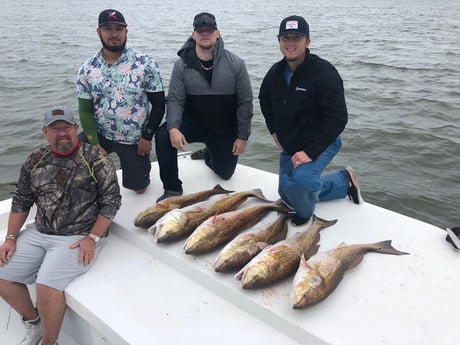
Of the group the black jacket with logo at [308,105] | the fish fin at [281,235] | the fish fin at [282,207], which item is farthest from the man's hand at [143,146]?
the fish fin at [281,235]

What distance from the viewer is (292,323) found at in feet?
8.80

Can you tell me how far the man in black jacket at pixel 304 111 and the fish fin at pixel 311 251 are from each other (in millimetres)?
382

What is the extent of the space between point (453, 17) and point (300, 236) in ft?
104

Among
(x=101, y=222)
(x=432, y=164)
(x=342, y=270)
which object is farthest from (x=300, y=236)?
(x=432, y=164)

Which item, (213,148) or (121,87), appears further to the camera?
(213,148)

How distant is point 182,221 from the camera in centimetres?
353

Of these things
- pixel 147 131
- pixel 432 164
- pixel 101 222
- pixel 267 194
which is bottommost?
pixel 432 164

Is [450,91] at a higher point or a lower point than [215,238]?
lower

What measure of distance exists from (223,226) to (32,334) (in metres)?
1.66

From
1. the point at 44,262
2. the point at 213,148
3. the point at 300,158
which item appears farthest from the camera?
the point at 213,148

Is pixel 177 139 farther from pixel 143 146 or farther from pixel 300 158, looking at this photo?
pixel 300 158

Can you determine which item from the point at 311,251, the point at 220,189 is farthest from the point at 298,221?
the point at 220,189

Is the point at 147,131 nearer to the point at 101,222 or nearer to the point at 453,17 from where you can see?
the point at 101,222

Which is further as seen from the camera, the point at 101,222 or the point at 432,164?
the point at 432,164
